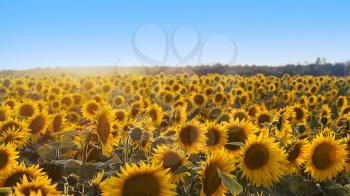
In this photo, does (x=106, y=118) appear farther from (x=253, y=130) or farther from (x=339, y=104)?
(x=339, y=104)

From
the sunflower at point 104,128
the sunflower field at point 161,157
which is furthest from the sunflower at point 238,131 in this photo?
the sunflower at point 104,128

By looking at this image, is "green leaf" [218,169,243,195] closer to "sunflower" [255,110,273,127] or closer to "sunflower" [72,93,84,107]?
"sunflower" [255,110,273,127]

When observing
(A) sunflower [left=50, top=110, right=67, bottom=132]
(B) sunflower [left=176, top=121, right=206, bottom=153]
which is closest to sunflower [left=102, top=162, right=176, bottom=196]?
(B) sunflower [left=176, top=121, right=206, bottom=153]

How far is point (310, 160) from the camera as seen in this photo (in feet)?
14.9

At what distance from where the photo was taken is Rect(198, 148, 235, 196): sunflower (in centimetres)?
296

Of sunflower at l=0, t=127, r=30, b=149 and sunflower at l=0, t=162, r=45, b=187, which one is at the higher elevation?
sunflower at l=0, t=162, r=45, b=187

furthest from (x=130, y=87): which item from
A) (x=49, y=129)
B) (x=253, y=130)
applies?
(x=253, y=130)

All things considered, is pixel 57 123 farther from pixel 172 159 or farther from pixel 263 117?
pixel 263 117

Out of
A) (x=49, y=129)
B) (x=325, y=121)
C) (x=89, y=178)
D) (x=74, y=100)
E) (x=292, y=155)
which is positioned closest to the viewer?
(x=89, y=178)

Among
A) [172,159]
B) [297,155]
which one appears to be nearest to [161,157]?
[172,159]

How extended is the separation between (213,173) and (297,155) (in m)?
1.66

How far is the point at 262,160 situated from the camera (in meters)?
3.68

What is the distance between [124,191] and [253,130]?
2.11m

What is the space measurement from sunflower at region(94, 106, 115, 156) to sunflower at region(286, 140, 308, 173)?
5.35 ft
